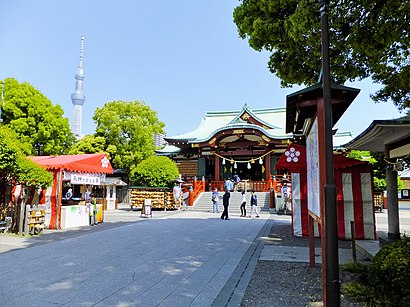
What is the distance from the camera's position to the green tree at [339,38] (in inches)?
234

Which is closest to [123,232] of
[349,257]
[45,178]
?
[45,178]

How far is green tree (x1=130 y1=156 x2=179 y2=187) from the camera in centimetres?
2009

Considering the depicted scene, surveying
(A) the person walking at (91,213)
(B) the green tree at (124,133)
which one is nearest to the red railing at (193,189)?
(B) the green tree at (124,133)

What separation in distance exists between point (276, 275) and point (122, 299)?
2.78 meters

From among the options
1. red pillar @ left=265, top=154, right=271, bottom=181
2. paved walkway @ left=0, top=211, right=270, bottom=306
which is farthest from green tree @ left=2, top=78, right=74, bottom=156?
red pillar @ left=265, top=154, right=271, bottom=181

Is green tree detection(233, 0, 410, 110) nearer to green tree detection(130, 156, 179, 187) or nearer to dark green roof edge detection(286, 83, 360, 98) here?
dark green roof edge detection(286, 83, 360, 98)

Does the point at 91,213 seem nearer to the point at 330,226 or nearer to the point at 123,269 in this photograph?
the point at 123,269

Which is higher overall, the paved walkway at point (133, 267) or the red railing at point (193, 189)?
the red railing at point (193, 189)

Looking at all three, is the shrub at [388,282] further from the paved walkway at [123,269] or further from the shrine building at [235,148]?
the shrine building at [235,148]

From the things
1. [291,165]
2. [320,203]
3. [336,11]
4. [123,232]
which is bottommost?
[123,232]

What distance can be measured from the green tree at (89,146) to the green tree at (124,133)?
628 mm

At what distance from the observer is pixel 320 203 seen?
368 cm

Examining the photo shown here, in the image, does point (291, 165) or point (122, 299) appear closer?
point (122, 299)

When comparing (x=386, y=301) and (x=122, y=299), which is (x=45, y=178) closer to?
(x=122, y=299)
